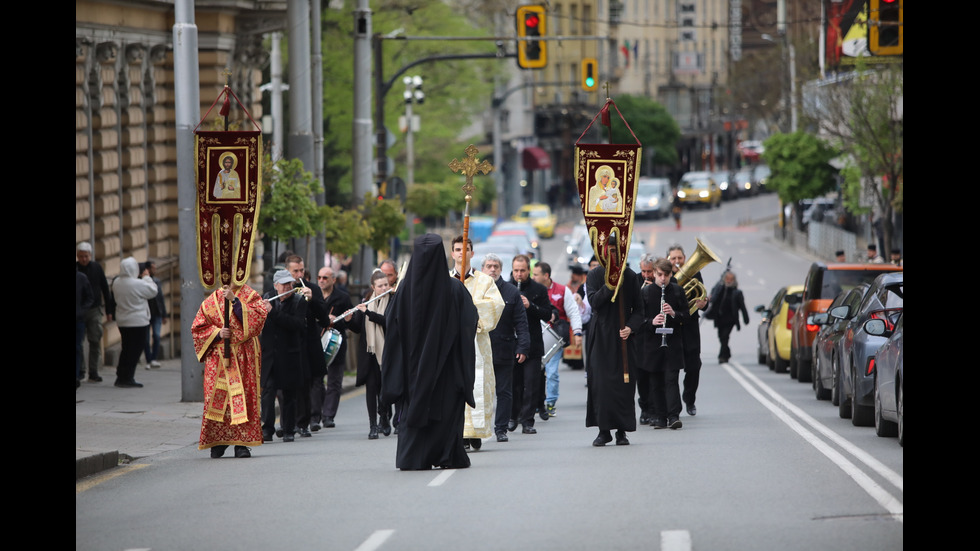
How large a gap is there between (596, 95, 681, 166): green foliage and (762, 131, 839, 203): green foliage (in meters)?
41.7

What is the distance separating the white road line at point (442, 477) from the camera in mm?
11828

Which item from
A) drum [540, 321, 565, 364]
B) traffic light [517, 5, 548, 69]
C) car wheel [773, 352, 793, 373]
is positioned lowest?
car wheel [773, 352, 793, 373]

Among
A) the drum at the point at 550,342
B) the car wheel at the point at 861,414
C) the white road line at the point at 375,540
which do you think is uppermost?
the drum at the point at 550,342

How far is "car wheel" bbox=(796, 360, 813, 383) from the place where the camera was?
23484 millimetres

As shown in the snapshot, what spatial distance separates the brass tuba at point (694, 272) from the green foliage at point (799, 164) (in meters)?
42.9

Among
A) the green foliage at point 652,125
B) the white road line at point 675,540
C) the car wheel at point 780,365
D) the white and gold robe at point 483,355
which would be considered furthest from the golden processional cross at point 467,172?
the green foliage at point 652,125

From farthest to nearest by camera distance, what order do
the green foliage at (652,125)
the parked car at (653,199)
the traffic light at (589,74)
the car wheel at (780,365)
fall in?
1. the green foliage at (652,125)
2. the parked car at (653,199)
3. the traffic light at (589,74)
4. the car wheel at (780,365)

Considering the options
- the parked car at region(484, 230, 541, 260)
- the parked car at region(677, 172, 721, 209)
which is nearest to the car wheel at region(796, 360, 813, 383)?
the parked car at region(484, 230, 541, 260)

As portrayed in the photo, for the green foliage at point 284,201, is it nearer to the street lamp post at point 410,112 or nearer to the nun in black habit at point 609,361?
the nun in black habit at point 609,361

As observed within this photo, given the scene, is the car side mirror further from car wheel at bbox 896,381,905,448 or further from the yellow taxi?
the yellow taxi

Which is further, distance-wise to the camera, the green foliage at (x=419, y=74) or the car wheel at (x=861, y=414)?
the green foliage at (x=419, y=74)

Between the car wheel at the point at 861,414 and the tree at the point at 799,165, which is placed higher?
the tree at the point at 799,165
